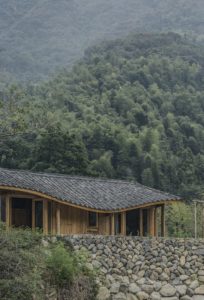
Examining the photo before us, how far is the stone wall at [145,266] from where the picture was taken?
1043 inches

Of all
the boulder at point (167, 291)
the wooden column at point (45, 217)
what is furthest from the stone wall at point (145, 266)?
the wooden column at point (45, 217)

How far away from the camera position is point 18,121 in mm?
25297

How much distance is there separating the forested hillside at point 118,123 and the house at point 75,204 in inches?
84.7

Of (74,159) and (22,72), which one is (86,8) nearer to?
(22,72)

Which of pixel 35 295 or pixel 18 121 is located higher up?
pixel 18 121

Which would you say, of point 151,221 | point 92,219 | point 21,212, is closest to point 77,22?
point 151,221

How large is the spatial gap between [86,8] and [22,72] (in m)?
48.2

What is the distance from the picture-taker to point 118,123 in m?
63.0

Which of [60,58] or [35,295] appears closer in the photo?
[35,295]

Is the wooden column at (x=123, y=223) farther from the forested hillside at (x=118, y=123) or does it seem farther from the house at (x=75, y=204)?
the forested hillside at (x=118, y=123)

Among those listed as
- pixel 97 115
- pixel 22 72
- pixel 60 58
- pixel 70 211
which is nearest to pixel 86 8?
pixel 60 58

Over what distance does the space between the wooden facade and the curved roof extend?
27cm

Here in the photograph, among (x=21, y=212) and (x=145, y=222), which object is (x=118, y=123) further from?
(x=21, y=212)

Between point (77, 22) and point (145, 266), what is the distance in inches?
5849
